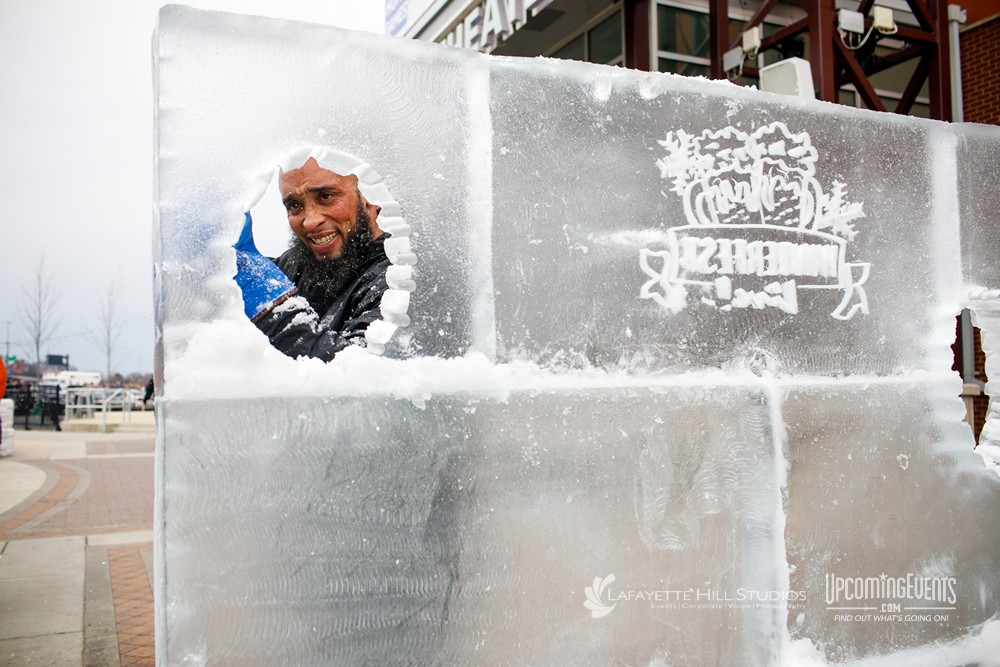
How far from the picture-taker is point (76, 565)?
242 inches

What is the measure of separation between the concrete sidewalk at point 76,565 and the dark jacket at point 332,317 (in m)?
2.49

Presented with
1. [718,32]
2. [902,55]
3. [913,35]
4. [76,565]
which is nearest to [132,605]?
[76,565]

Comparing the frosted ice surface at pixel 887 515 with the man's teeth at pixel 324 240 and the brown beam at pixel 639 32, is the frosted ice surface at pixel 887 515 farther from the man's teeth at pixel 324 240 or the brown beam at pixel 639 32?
the brown beam at pixel 639 32

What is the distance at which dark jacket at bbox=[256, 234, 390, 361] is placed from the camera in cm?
269

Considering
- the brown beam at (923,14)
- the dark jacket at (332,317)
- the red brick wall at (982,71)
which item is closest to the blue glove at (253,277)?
the dark jacket at (332,317)

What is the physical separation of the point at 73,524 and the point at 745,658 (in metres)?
6.99

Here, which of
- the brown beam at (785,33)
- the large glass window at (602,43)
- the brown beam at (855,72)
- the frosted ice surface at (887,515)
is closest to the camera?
the frosted ice surface at (887,515)

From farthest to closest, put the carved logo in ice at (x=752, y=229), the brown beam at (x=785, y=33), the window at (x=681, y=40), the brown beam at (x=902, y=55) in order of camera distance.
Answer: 1. the window at (x=681, y=40)
2. the brown beam at (x=902, y=55)
3. the brown beam at (x=785, y=33)
4. the carved logo in ice at (x=752, y=229)

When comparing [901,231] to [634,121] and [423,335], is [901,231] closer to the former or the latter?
[634,121]

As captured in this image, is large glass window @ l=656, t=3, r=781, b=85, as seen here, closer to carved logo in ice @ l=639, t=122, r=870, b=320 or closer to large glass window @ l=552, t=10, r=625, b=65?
large glass window @ l=552, t=10, r=625, b=65

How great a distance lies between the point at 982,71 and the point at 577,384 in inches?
363

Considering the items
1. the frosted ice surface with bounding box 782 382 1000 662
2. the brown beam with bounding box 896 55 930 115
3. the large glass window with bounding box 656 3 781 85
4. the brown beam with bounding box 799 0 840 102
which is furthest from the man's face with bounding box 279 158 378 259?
the large glass window with bounding box 656 3 781 85

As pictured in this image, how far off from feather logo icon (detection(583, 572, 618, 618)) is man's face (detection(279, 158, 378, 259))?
153 cm

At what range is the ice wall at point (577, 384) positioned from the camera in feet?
8.34
